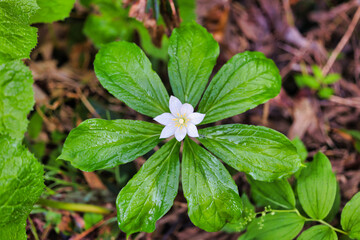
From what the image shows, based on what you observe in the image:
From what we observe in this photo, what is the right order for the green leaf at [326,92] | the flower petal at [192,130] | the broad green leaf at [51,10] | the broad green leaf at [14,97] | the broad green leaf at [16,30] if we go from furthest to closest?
the green leaf at [326,92] → the broad green leaf at [51,10] → the broad green leaf at [14,97] → the broad green leaf at [16,30] → the flower petal at [192,130]

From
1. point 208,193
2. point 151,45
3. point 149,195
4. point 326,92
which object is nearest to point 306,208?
point 208,193

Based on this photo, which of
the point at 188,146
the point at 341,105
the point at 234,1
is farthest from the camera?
the point at 234,1

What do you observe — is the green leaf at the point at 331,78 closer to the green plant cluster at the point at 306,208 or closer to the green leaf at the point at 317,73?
the green leaf at the point at 317,73

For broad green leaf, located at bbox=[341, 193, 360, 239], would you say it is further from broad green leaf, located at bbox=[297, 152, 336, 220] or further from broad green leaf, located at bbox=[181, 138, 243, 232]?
broad green leaf, located at bbox=[181, 138, 243, 232]

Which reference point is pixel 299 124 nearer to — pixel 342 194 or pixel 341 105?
pixel 341 105

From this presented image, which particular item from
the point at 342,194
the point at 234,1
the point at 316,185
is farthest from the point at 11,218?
the point at 234,1

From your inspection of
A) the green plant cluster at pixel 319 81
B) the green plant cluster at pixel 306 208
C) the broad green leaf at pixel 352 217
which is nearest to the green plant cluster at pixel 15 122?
the green plant cluster at pixel 306 208
